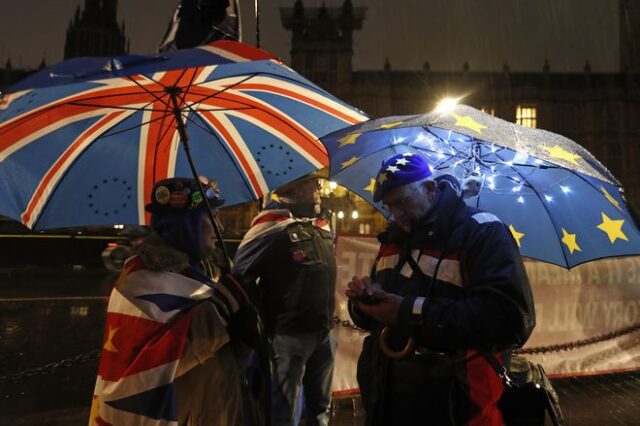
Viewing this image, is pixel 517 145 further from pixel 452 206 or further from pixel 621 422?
pixel 621 422

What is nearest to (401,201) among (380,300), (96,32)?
(380,300)

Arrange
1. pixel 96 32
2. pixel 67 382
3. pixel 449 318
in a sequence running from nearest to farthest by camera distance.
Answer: pixel 449 318 → pixel 67 382 → pixel 96 32

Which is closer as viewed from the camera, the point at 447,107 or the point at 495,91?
the point at 447,107

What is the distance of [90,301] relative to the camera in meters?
10.5

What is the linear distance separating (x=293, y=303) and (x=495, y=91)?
161 feet

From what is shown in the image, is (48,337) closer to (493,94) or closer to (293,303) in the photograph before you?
(293,303)

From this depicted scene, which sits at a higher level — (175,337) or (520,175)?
(520,175)

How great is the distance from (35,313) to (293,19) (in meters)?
43.0

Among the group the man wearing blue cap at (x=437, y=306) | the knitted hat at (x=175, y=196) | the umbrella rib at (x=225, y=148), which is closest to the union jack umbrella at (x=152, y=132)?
the umbrella rib at (x=225, y=148)

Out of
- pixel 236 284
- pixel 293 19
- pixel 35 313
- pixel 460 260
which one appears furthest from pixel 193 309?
pixel 293 19

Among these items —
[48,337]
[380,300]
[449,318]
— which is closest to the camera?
[449,318]

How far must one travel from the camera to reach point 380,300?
1830 millimetres

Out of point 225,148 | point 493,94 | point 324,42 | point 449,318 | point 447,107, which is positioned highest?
point 324,42

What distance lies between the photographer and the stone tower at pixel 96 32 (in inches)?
3445
